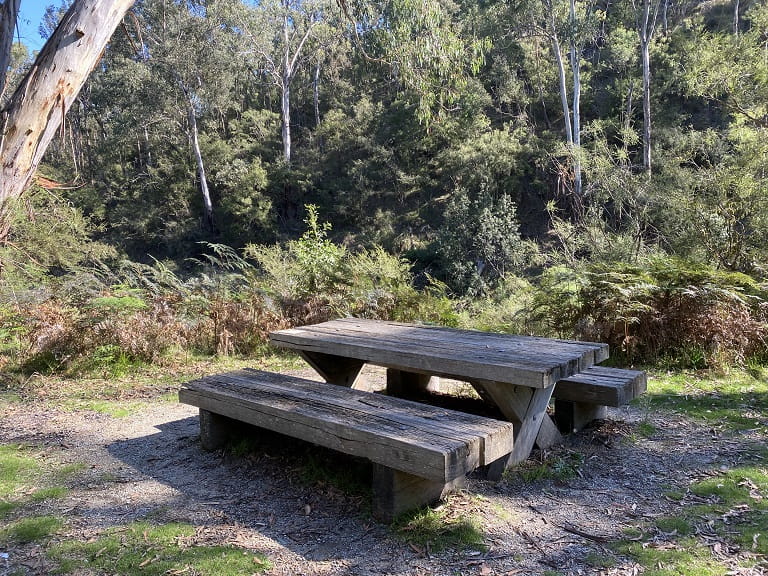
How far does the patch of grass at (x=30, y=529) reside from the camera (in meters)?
2.53

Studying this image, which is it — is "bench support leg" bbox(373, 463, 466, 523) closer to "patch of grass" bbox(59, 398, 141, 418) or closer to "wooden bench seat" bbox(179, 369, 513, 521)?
"wooden bench seat" bbox(179, 369, 513, 521)

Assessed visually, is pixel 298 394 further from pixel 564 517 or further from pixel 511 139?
pixel 511 139

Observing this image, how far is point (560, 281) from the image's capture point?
6.27 metres

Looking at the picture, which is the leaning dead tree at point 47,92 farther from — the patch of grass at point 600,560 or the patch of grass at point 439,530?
the patch of grass at point 600,560

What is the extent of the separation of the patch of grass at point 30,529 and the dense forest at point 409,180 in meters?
2.08

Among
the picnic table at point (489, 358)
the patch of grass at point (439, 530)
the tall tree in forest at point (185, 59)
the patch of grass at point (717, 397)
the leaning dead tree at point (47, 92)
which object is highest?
the tall tree in forest at point (185, 59)

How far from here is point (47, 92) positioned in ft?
12.2

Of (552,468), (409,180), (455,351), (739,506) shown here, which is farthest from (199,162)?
(739,506)

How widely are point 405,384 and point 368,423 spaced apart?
6.84ft

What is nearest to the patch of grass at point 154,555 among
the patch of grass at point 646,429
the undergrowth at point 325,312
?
the patch of grass at point 646,429

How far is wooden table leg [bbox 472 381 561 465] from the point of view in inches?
124

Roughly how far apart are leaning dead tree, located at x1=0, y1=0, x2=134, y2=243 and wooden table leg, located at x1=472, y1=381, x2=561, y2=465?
3351 mm

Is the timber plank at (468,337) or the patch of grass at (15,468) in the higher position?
the timber plank at (468,337)

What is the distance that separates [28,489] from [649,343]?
5.57 m
